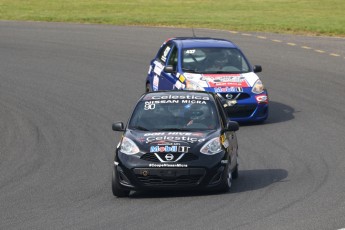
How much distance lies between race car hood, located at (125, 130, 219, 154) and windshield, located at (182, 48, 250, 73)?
790 cm

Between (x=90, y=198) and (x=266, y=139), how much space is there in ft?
21.1

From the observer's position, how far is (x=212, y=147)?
14766 mm

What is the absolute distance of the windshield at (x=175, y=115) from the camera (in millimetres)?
15492

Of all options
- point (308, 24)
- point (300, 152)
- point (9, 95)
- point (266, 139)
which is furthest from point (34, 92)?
point (308, 24)

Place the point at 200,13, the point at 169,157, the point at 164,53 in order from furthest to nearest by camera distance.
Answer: the point at 200,13, the point at 164,53, the point at 169,157

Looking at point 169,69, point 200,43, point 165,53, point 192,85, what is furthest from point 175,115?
point 165,53

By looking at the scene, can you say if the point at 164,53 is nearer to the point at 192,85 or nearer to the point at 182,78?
the point at 182,78

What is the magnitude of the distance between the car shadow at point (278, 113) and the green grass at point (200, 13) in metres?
15.4

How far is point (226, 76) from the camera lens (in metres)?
22.6

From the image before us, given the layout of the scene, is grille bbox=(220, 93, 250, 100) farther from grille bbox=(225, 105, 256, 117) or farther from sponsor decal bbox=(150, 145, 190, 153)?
sponsor decal bbox=(150, 145, 190, 153)

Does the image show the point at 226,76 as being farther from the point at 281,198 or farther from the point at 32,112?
the point at 281,198

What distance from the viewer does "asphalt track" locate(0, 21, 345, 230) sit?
13133 millimetres

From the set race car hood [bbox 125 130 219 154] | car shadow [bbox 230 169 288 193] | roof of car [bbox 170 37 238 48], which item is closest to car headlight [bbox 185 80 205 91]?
roof of car [bbox 170 37 238 48]

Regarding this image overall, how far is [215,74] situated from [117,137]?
2990mm
